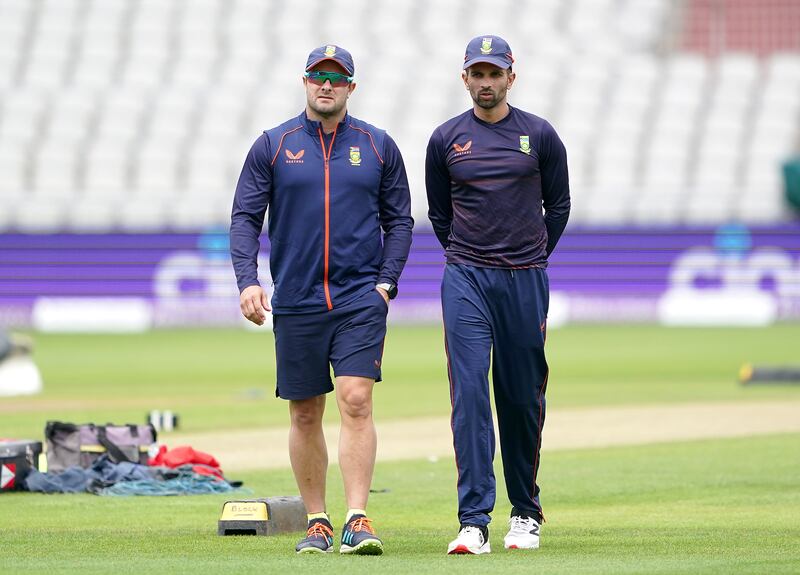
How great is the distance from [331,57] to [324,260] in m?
0.98

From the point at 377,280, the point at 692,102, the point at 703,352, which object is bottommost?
the point at 703,352

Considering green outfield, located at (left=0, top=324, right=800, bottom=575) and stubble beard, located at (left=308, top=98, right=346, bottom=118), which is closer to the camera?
green outfield, located at (left=0, top=324, right=800, bottom=575)

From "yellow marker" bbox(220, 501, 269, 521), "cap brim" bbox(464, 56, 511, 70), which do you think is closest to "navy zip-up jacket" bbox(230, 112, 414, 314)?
"cap brim" bbox(464, 56, 511, 70)

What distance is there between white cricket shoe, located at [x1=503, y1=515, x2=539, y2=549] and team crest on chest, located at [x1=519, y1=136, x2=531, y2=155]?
1.81 meters

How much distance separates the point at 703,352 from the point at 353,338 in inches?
791

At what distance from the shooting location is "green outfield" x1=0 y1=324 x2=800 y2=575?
7805 millimetres

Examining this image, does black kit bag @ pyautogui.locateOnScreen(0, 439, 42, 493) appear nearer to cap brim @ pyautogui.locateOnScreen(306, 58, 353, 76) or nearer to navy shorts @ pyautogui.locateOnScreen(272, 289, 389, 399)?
navy shorts @ pyautogui.locateOnScreen(272, 289, 389, 399)

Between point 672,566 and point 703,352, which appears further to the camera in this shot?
point 703,352

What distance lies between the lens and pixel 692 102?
4175 centimetres

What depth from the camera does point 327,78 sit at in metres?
8.40

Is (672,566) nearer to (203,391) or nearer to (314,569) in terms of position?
(314,569)

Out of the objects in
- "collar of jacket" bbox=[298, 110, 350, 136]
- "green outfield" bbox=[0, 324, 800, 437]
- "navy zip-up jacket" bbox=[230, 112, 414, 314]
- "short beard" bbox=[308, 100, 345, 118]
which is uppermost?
"short beard" bbox=[308, 100, 345, 118]

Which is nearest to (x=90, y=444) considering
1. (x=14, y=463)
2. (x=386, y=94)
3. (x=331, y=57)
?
(x=14, y=463)

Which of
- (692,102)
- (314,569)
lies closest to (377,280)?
(314,569)
